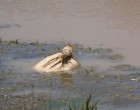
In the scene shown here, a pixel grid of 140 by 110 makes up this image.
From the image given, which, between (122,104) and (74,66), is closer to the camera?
(122,104)

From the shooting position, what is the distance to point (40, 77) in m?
9.26

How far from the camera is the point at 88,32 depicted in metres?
13.5

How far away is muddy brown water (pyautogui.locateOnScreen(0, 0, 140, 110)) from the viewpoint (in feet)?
29.5

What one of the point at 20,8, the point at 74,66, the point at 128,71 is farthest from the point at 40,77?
the point at 20,8

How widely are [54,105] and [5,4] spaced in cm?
1117

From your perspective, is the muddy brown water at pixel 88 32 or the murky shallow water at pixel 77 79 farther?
the muddy brown water at pixel 88 32

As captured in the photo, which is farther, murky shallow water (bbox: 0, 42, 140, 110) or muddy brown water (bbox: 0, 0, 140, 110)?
muddy brown water (bbox: 0, 0, 140, 110)

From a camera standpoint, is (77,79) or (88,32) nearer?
(77,79)

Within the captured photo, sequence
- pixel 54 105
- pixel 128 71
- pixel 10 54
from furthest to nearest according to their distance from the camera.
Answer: pixel 10 54, pixel 128 71, pixel 54 105

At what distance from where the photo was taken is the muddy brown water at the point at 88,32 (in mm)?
9000

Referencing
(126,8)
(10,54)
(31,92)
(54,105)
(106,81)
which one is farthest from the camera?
(126,8)

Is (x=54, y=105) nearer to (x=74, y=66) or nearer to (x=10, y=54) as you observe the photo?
(x=74, y=66)

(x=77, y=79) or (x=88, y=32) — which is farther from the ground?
(x=88, y=32)

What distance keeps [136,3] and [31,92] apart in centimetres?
1066
